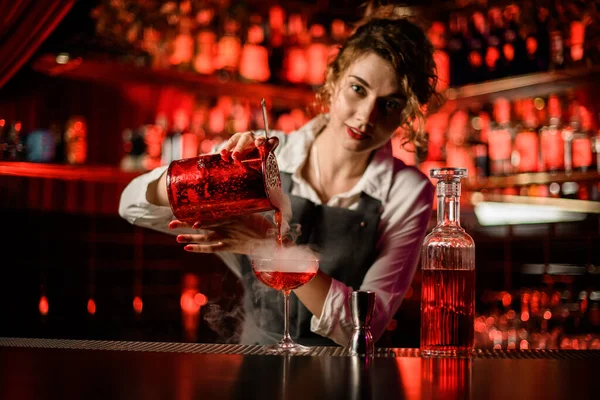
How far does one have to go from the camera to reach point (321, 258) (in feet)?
6.59

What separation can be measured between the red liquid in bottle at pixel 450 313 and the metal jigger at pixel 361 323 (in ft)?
0.31

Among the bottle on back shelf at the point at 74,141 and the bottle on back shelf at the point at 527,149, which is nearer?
the bottle on back shelf at the point at 74,141

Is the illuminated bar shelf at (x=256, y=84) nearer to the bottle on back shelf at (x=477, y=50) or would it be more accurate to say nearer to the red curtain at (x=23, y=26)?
the bottle on back shelf at (x=477, y=50)

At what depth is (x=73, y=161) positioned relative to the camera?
3867mm

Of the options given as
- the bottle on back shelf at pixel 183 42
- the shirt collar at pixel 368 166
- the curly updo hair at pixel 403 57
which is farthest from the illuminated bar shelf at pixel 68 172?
the curly updo hair at pixel 403 57

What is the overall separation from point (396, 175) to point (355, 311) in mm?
788

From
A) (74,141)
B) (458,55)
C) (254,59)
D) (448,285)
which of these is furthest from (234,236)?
(458,55)

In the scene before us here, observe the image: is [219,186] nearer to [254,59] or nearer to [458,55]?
[254,59]

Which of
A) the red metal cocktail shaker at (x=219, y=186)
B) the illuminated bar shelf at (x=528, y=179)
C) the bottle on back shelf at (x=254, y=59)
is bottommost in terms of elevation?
the red metal cocktail shaker at (x=219, y=186)

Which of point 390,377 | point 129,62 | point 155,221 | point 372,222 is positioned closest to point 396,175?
point 372,222

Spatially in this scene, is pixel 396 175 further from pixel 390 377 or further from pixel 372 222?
pixel 390 377

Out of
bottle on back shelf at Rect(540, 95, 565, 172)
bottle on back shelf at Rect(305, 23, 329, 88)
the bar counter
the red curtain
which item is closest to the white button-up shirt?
the bar counter

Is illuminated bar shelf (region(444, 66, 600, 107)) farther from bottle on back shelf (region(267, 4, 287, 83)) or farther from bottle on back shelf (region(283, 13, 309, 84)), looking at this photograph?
bottle on back shelf (region(267, 4, 287, 83))

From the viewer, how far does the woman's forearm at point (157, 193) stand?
173 cm
